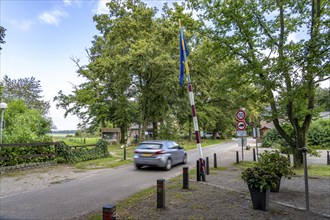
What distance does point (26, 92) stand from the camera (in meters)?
52.3

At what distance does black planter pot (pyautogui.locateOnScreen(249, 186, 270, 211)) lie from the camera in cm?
559

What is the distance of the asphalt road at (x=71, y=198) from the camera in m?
5.85

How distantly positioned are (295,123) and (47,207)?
11.7m

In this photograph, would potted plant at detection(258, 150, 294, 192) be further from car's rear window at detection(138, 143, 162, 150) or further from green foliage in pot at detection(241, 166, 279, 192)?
car's rear window at detection(138, 143, 162, 150)

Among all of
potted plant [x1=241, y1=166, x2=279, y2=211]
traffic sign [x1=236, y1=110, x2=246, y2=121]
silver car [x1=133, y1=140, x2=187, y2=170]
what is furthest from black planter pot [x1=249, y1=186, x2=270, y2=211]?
traffic sign [x1=236, y1=110, x2=246, y2=121]

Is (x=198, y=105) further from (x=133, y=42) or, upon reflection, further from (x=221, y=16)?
(x=221, y=16)

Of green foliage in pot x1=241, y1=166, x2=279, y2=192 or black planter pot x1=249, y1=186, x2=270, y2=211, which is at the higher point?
green foliage in pot x1=241, y1=166, x2=279, y2=192

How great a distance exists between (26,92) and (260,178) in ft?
187

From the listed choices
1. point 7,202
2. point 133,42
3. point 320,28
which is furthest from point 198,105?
point 7,202

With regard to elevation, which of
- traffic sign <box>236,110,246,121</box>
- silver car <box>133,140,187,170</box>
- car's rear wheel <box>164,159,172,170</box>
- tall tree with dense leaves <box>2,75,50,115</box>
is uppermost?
tall tree with dense leaves <box>2,75,50,115</box>

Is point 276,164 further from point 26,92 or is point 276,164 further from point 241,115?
point 26,92

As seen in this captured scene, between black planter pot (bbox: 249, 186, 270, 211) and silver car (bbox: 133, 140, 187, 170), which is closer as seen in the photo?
black planter pot (bbox: 249, 186, 270, 211)

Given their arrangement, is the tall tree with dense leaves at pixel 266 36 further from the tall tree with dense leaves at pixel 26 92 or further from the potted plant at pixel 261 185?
the tall tree with dense leaves at pixel 26 92

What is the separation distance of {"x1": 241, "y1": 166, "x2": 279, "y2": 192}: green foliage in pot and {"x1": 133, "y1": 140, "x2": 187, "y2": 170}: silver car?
685 cm
